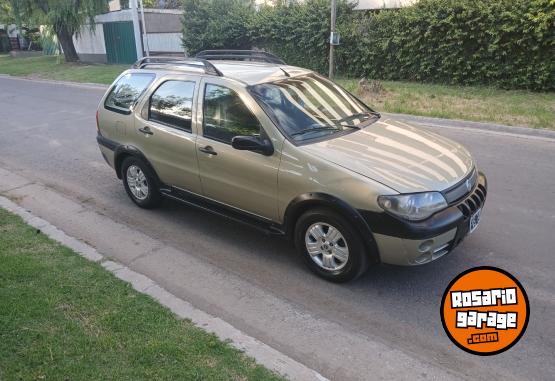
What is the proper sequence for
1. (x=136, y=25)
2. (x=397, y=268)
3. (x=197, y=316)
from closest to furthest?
(x=197, y=316)
(x=397, y=268)
(x=136, y=25)

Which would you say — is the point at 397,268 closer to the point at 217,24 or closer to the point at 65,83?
the point at 217,24

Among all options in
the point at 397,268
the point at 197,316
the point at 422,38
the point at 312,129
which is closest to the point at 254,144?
the point at 312,129

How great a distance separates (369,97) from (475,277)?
10380 mm

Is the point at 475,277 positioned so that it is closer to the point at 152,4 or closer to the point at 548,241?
the point at 548,241

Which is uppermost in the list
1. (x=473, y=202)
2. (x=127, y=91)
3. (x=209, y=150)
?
(x=127, y=91)

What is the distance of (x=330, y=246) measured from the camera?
414 centimetres

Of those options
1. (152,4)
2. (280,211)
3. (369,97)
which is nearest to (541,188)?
(280,211)

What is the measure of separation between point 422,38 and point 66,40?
20882 millimetres

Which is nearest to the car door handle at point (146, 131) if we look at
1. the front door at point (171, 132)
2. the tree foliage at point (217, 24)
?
the front door at point (171, 132)

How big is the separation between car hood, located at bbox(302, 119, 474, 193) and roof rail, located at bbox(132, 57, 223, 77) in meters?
1.48

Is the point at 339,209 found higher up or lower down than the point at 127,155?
higher up

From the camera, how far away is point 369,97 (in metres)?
13.4

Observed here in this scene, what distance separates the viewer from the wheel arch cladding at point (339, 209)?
3.84 m

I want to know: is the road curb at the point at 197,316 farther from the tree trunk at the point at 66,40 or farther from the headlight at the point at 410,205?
the tree trunk at the point at 66,40
